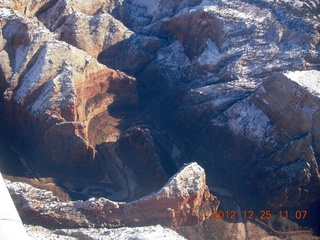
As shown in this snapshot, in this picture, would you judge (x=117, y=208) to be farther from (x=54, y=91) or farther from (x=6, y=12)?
(x=6, y=12)

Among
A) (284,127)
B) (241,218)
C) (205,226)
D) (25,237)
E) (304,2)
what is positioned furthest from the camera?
(304,2)

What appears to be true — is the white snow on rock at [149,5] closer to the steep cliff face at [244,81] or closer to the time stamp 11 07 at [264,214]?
the steep cliff face at [244,81]

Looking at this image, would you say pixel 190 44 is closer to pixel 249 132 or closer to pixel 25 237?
pixel 249 132

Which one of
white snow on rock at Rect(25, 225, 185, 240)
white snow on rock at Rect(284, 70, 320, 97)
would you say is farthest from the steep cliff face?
white snow on rock at Rect(25, 225, 185, 240)

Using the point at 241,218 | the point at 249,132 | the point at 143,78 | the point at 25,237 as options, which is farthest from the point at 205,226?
the point at 143,78

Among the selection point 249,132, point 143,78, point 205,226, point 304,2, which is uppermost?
point 304,2

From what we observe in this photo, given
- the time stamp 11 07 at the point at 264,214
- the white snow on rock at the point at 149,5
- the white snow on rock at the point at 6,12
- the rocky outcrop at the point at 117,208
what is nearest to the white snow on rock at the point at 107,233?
the rocky outcrop at the point at 117,208

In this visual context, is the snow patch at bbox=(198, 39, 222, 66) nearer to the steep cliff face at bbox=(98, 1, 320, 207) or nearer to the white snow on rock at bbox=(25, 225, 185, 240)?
the steep cliff face at bbox=(98, 1, 320, 207)
